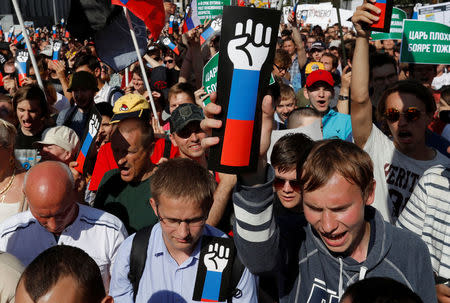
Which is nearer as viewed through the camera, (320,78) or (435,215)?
(435,215)

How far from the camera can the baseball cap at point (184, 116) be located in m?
3.38

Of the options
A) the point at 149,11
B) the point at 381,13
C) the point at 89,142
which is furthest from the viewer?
the point at 149,11

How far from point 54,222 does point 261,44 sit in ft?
5.36

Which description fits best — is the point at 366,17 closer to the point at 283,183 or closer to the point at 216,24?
the point at 283,183

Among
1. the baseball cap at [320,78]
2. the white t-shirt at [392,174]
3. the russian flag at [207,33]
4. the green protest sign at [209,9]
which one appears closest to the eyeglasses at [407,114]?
the white t-shirt at [392,174]

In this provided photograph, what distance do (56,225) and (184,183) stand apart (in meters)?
0.82

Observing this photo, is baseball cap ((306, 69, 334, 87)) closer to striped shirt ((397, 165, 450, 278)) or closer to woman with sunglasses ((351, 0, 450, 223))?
woman with sunglasses ((351, 0, 450, 223))

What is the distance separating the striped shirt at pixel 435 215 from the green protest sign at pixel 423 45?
147 inches

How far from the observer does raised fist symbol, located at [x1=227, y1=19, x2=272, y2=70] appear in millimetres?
1510

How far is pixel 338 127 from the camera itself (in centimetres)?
451

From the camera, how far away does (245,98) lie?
1545mm

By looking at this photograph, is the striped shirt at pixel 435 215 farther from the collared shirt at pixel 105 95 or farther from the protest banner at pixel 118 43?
the collared shirt at pixel 105 95

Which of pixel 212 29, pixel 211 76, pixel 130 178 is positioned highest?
pixel 212 29

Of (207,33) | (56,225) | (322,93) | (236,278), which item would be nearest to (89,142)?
(56,225)
